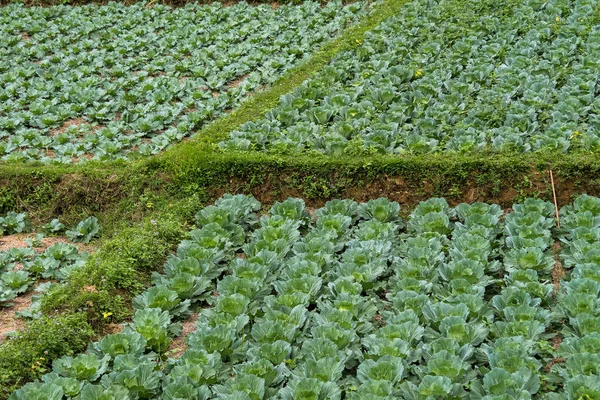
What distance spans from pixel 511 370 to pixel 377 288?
47.5 inches

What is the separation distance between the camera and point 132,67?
34.1 ft

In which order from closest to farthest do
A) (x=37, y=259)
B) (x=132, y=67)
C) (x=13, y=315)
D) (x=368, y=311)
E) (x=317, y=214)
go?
(x=368, y=311)
(x=13, y=315)
(x=37, y=259)
(x=317, y=214)
(x=132, y=67)

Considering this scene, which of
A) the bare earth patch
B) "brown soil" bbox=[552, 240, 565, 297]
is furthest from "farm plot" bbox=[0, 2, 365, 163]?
"brown soil" bbox=[552, 240, 565, 297]

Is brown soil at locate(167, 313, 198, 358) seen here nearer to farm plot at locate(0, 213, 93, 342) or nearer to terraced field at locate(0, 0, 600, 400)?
terraced field at locate(0, 0, 600, 400)

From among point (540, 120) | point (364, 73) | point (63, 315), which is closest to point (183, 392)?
point (63, 315)

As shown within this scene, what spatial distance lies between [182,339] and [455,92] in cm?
392

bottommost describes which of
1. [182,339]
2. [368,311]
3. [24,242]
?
[24,242]

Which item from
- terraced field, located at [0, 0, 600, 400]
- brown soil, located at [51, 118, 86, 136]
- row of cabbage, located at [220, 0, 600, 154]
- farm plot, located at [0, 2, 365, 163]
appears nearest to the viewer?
terraced field, located at [0, 0, 600, 400]

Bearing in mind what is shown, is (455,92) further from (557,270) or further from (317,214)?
(557,270)

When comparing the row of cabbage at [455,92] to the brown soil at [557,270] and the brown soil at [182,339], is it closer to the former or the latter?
the brown soil at [557,270]

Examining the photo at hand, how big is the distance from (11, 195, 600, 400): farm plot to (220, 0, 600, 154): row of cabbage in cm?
92

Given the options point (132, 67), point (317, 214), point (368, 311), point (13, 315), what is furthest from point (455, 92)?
point (132, 67)

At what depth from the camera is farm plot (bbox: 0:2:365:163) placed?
26.9ft

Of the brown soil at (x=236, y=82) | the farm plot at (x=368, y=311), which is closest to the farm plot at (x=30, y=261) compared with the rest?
the farm plot at (x=368, y=311)
